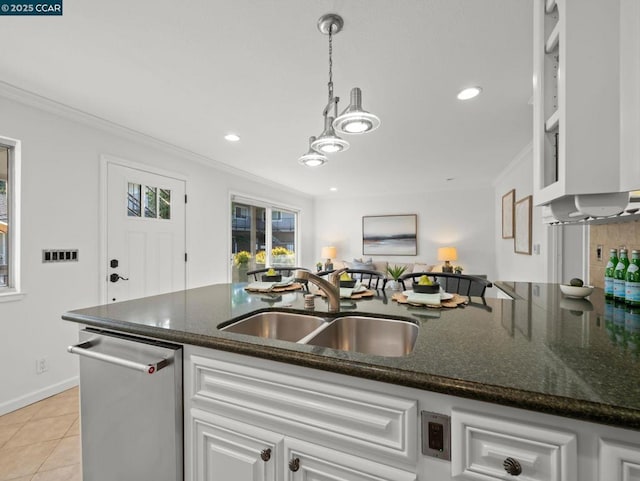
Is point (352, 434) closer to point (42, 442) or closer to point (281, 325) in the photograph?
point (281, 325)

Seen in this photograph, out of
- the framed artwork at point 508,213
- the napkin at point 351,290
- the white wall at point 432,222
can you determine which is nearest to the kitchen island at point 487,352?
the napkin at point 351,290

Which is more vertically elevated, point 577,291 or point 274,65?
point 274,65

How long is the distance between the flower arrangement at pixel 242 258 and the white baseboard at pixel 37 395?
2.30 meters

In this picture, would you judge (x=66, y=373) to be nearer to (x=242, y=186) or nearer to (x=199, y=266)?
(x=199, y=266)

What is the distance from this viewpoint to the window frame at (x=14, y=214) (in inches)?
84.4

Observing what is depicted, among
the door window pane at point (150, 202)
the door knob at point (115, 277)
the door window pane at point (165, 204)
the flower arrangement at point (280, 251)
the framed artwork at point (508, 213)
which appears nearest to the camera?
the door knob at point (115, 277)

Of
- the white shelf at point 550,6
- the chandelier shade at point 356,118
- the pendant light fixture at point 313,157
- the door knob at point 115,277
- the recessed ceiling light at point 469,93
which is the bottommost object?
the door knob at point 115,277

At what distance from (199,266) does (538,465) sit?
11.9ft

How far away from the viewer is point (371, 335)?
128 centimetres

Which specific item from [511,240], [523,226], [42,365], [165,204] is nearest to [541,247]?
[523,226]

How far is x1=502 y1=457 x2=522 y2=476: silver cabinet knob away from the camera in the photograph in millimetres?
615

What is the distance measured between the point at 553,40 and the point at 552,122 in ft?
0.86

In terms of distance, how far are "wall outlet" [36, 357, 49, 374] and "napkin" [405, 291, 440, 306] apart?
2.83m

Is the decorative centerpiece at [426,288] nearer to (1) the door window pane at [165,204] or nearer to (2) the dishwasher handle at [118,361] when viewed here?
(2) the dishwasher handle at [118,361]
